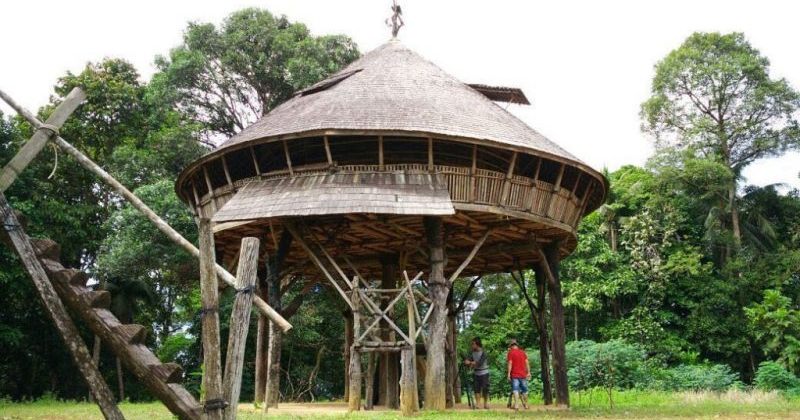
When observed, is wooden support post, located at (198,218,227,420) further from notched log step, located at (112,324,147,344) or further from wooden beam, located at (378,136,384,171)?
wooden beam, located at (378,136,384,171)

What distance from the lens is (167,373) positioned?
7.49 meters

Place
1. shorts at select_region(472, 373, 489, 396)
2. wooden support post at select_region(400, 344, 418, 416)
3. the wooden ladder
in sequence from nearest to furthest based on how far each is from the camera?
1. the wooden ladder
2. wooden support post at select_region(400, 344, 418, 416)
3. shorts at select_region(472, 373, 489, 396)

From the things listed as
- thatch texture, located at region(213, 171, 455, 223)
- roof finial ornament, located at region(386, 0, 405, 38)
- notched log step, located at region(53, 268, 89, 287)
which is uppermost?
roof finial ornament, located at region(386, 0, 405, 38)

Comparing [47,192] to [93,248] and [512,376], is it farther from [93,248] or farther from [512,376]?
[512,376]

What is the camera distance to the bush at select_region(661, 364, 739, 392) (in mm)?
27531

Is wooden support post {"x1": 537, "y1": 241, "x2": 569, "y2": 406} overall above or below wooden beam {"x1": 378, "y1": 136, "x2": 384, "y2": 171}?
below

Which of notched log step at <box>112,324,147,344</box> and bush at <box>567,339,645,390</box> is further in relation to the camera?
bush at <box>567,339,645,390</box>

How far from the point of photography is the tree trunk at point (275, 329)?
50.7ft

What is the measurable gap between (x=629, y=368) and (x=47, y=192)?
73.0ft

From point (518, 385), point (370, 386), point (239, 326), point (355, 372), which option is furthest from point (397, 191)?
point (239, 326)

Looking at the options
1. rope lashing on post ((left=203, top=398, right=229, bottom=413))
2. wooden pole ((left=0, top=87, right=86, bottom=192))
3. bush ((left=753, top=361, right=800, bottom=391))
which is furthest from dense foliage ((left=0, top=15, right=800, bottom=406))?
rope lashing on post ((left=203, top=398, right=229, bottom=413))

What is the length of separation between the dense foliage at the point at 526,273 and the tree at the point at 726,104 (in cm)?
7

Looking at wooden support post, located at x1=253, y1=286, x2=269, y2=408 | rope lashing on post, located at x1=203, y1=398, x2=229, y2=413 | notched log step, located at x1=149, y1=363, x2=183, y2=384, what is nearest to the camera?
rope lashing on post, located at x1=203, y1=398, x2=229, y2=413

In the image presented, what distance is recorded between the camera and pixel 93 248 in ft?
98.7
